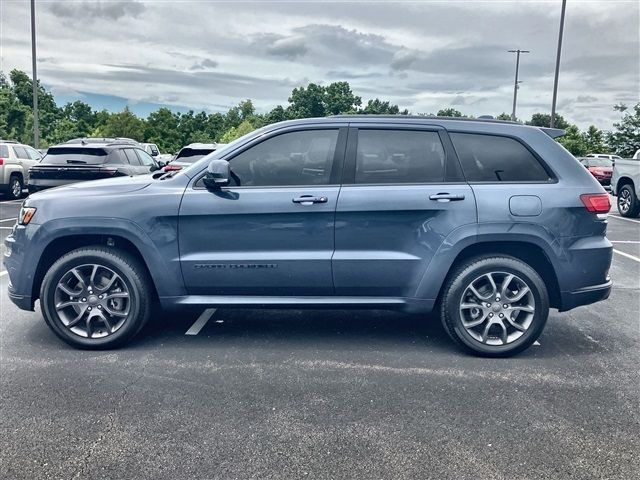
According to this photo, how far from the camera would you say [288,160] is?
14.8 ft

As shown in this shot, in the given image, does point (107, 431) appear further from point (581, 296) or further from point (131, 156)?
point (131, 156)

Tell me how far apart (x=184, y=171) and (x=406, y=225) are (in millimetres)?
1788

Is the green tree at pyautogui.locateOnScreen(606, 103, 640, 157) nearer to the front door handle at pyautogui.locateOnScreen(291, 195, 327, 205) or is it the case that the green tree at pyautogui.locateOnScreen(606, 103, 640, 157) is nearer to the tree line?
the tree line

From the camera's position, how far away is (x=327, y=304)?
14.6 feet

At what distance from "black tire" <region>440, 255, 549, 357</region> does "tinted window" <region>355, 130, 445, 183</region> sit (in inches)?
29.0

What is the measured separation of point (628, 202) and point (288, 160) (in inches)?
482

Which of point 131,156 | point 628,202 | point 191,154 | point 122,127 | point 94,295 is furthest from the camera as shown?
point 122,127

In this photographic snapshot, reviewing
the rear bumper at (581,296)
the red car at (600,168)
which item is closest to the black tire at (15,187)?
the rear bumper at (581,296)

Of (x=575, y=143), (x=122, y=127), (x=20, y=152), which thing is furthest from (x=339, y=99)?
(x=20, y=152)

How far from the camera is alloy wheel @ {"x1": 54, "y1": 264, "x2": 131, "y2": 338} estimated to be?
4.49m

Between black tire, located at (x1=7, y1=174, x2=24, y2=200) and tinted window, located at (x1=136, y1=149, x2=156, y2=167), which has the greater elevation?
tinted window, located at (x1=136, y1=149, x2=156, y2=167)

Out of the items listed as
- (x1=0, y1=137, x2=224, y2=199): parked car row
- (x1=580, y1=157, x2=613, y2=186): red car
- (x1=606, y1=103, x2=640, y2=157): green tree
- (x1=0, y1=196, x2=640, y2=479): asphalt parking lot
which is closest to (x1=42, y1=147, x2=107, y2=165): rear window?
(x1=0, y1=137, x2=224, y2=199): parked car row

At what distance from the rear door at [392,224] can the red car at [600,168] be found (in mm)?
24161

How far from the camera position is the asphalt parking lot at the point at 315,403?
2.95 m
